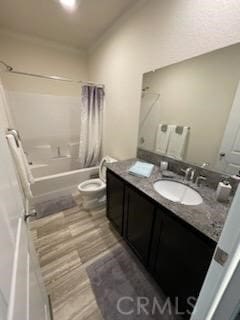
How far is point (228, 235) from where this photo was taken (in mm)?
495

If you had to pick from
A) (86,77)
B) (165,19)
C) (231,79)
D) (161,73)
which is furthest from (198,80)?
(86,77)

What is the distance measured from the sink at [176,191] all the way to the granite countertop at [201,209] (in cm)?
5

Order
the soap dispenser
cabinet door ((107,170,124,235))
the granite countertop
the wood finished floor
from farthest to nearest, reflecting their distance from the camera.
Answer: cabinet door ((107,170,124,235)) → the wood finished floor → the soap dispenser → the granite countertop

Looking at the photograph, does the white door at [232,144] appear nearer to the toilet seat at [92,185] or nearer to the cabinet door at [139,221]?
the cabinet door at [139,221]

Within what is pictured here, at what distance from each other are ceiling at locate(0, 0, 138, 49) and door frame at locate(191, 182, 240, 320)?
7.55 ft

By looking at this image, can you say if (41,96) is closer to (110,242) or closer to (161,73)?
(161,73)

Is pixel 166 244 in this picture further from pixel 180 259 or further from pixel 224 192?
pixel 224 192

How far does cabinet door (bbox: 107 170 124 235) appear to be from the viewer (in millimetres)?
1540

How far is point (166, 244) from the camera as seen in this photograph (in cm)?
106

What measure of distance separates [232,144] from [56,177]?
7.81 feet

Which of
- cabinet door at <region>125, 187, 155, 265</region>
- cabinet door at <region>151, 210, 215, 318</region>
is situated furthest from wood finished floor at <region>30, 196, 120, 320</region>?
cabinet door at <region>151, 210, 215, 318</region>

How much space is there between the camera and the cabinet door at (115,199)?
154 centimetres
